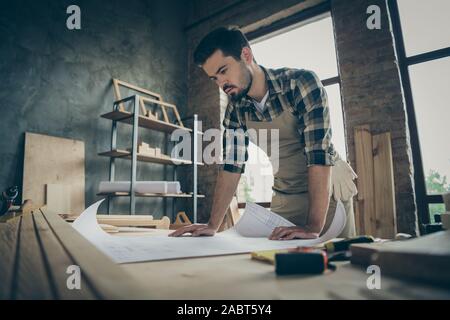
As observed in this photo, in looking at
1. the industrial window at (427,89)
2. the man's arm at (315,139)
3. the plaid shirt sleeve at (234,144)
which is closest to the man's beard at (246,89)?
the plaid shirt sleeve at (234,144)

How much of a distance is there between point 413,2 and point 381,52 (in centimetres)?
68

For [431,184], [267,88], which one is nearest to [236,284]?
[267,88]

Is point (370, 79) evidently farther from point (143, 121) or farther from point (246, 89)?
point (143, 121)

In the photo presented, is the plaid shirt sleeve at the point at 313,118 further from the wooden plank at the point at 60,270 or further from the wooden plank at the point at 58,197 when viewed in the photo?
the wooden plank at the point at 58,197

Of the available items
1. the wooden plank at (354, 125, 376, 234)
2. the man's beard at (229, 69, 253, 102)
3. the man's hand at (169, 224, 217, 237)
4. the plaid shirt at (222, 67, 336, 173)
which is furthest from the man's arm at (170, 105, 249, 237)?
the wooden plank at (354, 125, 376, 234)

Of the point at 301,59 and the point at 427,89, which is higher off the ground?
the point at 301,59

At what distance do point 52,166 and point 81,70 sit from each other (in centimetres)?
119

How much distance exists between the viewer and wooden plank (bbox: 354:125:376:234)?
8.69 ft

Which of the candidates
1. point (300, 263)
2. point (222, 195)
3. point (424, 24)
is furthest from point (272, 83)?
point (424, 24)

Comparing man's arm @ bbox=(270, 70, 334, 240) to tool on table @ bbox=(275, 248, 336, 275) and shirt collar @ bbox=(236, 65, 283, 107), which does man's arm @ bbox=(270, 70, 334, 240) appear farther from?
tool on table @ bbox=(275, 248, 336, 275)

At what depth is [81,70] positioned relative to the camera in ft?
11.6

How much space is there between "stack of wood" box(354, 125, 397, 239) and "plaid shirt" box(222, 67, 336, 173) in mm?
1590
